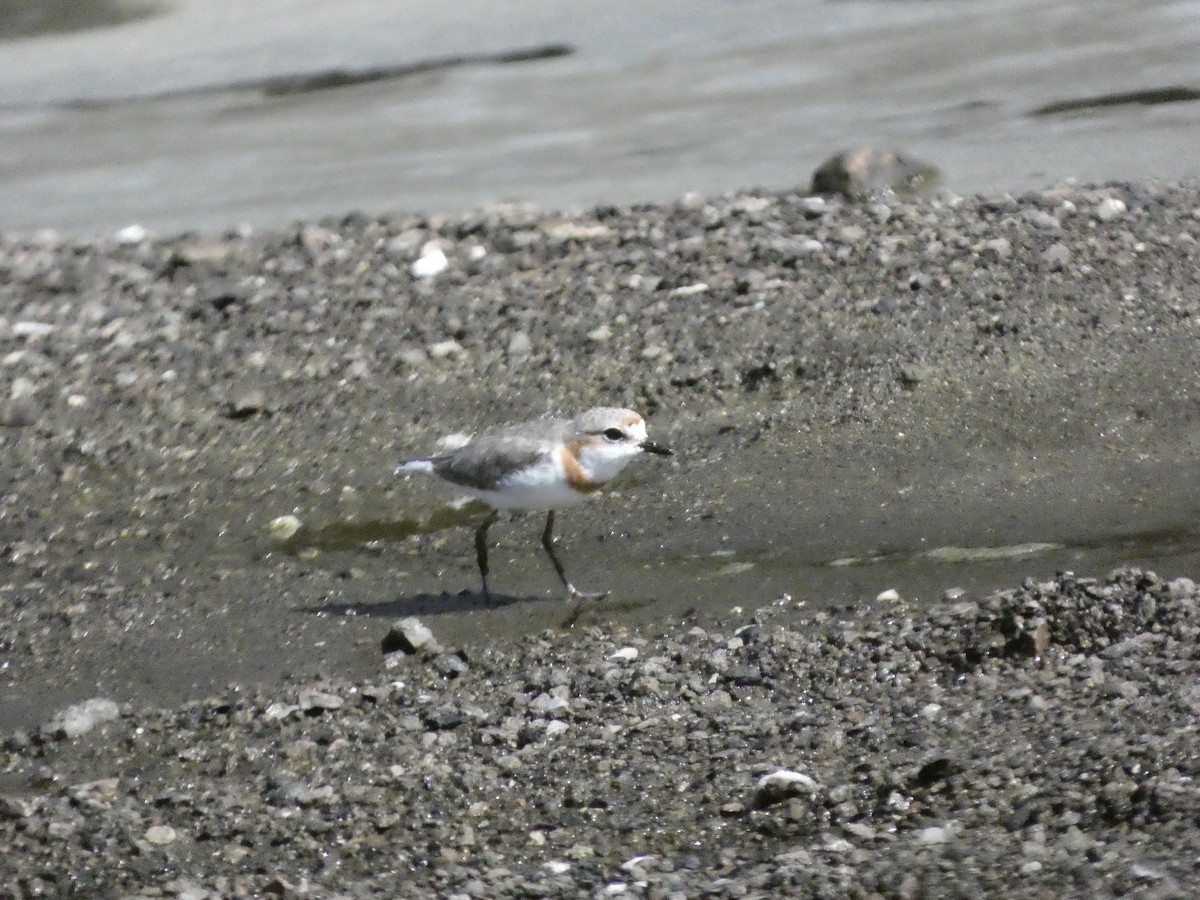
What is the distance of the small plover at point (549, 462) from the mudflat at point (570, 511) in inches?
13.4

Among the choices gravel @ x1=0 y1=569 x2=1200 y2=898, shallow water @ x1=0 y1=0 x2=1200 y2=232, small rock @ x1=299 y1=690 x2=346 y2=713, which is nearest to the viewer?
gravel @ x1=0 y1=569 x2=1200 y2=898

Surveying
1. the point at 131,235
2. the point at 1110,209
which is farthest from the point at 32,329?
the point at 1110,209

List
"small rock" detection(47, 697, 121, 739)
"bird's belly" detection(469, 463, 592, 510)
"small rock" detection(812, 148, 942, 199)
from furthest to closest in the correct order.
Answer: "small rock" detection(812, 148, 942, 199) → "bird's belly" detection(469, 463, 592, 510) → "small rock" detection(47, 697, 121, 739)

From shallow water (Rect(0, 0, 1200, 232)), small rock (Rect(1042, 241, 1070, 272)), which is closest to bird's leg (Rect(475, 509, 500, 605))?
small rock (Rect(1042, 241, 1070, 272))

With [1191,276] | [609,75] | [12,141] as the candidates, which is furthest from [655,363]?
[12,141]

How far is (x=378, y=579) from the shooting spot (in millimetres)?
6711

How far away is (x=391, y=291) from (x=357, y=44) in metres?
6.85

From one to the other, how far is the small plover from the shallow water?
13.3 feet

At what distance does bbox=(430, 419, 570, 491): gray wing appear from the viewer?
20.9ft

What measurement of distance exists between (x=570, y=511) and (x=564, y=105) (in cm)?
641

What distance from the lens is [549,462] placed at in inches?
249

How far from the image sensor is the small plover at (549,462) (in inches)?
249

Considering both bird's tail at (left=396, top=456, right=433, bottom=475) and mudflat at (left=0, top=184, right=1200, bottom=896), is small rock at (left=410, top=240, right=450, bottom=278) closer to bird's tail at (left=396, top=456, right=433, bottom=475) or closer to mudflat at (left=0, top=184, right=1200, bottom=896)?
mudflat at (left=0, top=184, right=1200, bottom=896)

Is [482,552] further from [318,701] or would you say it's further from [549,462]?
[318,701]
